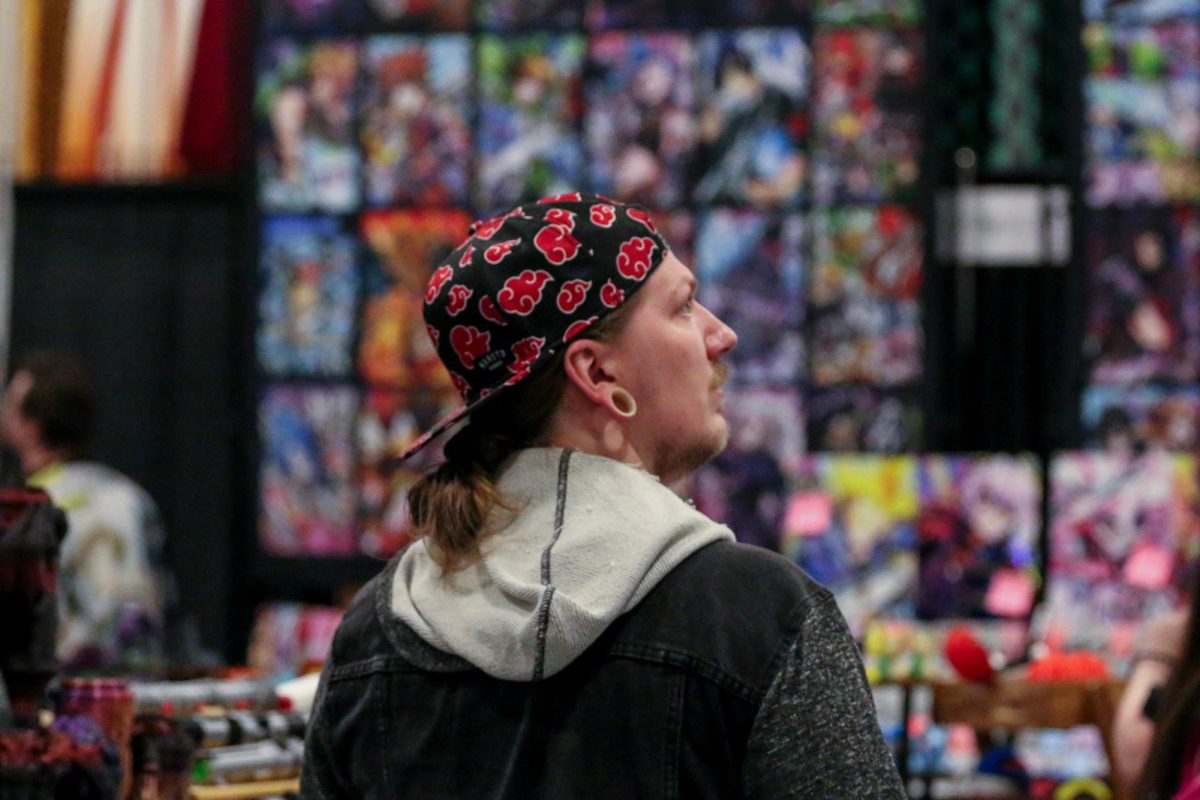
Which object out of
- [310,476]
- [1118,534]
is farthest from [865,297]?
[310,476]

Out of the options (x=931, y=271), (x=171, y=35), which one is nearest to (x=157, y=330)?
(x=171, y=35)

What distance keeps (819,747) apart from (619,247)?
48 cm

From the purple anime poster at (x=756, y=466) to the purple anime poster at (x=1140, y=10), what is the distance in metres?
1.47

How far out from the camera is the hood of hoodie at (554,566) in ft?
5.47

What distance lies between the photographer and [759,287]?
6145 millimetres

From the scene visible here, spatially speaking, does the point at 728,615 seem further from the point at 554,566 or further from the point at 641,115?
the point at 641,115

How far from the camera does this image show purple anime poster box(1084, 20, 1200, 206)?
5922mm

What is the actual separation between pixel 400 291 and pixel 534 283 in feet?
15.3

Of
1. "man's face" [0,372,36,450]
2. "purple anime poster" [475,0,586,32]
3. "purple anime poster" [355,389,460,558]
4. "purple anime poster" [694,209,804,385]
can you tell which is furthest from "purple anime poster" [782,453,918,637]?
"man's face" [0,372,36,450]

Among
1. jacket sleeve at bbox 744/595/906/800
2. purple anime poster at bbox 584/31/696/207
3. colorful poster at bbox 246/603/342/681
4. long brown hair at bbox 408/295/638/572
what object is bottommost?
colorful poster at bbox 246/603/342/681

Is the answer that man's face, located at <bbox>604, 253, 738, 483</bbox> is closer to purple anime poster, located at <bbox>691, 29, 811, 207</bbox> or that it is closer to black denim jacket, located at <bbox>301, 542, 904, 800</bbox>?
black denim jacket, located at <bbox>301, 542, 904, 800</bbox>

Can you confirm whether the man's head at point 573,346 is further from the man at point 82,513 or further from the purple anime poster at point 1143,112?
the purple anime poster at point 1143,112

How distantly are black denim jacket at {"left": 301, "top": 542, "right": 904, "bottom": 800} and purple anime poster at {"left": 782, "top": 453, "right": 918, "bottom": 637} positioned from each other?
3.96 m

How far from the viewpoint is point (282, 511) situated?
639 centimetres
